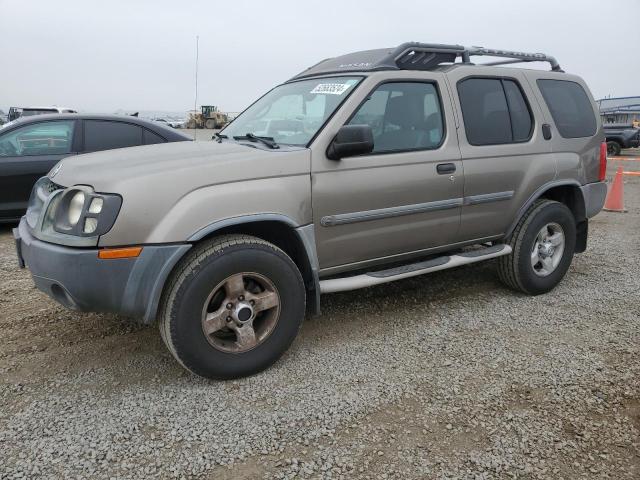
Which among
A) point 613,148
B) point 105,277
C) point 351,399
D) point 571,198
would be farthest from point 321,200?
point 613,148

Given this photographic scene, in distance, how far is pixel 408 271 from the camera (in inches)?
139

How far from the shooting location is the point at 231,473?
2184 millimetres

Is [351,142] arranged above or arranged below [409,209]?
above

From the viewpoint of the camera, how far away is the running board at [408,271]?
10.6 feet

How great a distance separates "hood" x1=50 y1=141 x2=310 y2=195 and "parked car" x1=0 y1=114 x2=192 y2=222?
3.37 metres

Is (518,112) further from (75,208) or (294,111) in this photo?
(75,208)

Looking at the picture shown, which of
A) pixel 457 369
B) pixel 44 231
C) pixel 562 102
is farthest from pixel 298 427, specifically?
pixel 562 102

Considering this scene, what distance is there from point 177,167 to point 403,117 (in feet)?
5.43

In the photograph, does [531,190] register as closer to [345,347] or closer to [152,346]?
[345,347]

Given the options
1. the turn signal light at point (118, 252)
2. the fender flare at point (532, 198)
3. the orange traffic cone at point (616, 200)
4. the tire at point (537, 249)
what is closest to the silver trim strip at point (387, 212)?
the fender flare at point (532, 198)

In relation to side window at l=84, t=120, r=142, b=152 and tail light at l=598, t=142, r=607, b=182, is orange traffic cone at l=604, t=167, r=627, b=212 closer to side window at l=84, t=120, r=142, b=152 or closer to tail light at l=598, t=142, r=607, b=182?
tail light at l=598, t=142, r=607, b=182

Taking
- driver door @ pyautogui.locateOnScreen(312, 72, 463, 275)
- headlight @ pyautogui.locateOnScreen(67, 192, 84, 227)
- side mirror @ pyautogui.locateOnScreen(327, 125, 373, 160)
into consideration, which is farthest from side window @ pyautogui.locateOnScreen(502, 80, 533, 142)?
headlight @ pyautogui.locateOnScreen(67, 192, 84, 227)

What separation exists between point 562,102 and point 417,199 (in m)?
1.94

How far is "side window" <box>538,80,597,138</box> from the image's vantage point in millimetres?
4320
